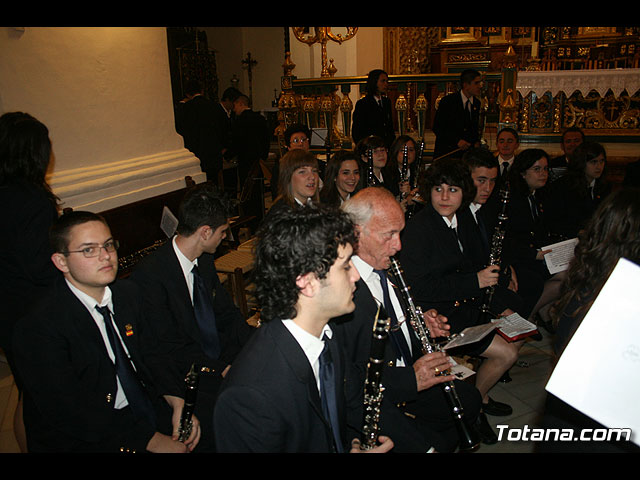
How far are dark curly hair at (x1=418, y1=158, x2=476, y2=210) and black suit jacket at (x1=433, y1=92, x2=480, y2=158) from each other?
3.42 metres

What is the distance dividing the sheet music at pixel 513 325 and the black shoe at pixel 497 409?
0.61 meters

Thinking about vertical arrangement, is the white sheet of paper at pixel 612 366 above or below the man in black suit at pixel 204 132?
below

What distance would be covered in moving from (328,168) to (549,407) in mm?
3155

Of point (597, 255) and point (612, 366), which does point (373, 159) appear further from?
point (612, 366)

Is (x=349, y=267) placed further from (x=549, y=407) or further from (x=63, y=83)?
(x=63, y=83)

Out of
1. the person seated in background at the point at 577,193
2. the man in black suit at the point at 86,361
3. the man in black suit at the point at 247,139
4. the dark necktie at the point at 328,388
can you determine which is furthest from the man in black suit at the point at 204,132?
the dark necktie at the point at 328,388

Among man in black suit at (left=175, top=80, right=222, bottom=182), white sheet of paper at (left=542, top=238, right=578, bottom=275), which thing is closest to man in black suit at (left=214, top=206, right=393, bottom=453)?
white sheet of paper at (left=542, top=238, right=578, bottom=275)

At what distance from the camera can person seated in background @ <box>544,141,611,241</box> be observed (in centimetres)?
480

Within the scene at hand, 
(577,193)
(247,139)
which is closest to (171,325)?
(577,193)

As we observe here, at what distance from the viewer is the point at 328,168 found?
4.63 m

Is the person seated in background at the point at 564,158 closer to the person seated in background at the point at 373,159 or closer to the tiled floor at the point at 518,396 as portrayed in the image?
the person seated in background at the point at 373,159

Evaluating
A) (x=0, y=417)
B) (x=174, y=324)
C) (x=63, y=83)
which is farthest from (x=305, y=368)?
(x=63, y=83)

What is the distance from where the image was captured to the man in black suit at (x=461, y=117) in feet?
21.8

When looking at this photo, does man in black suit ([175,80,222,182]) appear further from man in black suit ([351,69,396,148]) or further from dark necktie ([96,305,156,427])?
dark necktie ([96,305,156,427])
